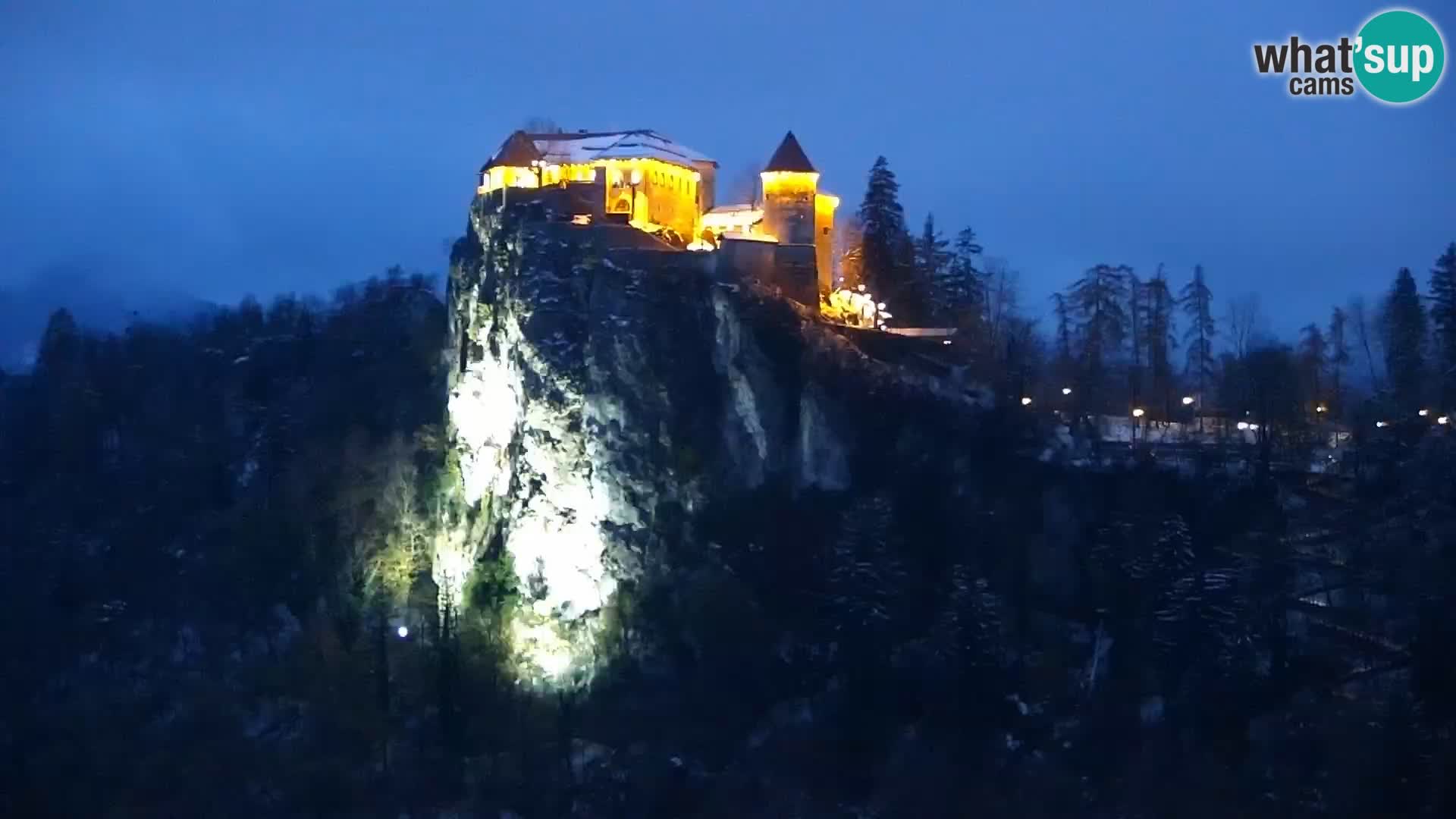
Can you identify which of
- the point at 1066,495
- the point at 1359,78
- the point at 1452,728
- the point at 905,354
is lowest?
the point at 1452,728

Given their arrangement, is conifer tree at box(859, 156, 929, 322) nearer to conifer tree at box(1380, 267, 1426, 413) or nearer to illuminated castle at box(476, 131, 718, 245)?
illuminated castle at box(476, 131, 718, 245)

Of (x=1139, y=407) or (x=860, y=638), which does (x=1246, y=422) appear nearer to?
(x=1139, y=407)

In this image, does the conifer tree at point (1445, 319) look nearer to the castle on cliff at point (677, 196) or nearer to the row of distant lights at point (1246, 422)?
the row of distant lights at point (1246, 422)

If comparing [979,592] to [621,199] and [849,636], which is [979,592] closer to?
[849,636]

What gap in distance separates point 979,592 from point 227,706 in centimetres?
2408

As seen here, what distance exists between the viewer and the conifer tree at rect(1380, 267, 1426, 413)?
49844 mm

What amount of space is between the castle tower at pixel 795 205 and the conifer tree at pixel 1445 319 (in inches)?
735

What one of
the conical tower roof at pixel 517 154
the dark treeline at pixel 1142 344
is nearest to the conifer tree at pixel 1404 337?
the dark treeline at pixel 1142 344

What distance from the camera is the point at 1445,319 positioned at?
1966 inches

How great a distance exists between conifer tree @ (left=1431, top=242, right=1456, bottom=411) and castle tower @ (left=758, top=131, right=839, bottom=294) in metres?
18.7

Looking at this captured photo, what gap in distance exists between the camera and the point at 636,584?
149 ft

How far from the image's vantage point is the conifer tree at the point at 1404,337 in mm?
49844

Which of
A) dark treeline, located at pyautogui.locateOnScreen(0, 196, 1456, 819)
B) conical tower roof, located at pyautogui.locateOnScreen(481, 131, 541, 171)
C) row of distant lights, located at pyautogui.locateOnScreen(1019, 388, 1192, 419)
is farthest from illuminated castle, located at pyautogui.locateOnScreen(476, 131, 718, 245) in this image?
row of distant lights, located at pyautogui.locateOnScreen(1019, 388, 1192, 419)

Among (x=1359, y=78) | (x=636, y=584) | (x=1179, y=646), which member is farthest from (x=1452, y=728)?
(x=636, y=584)
